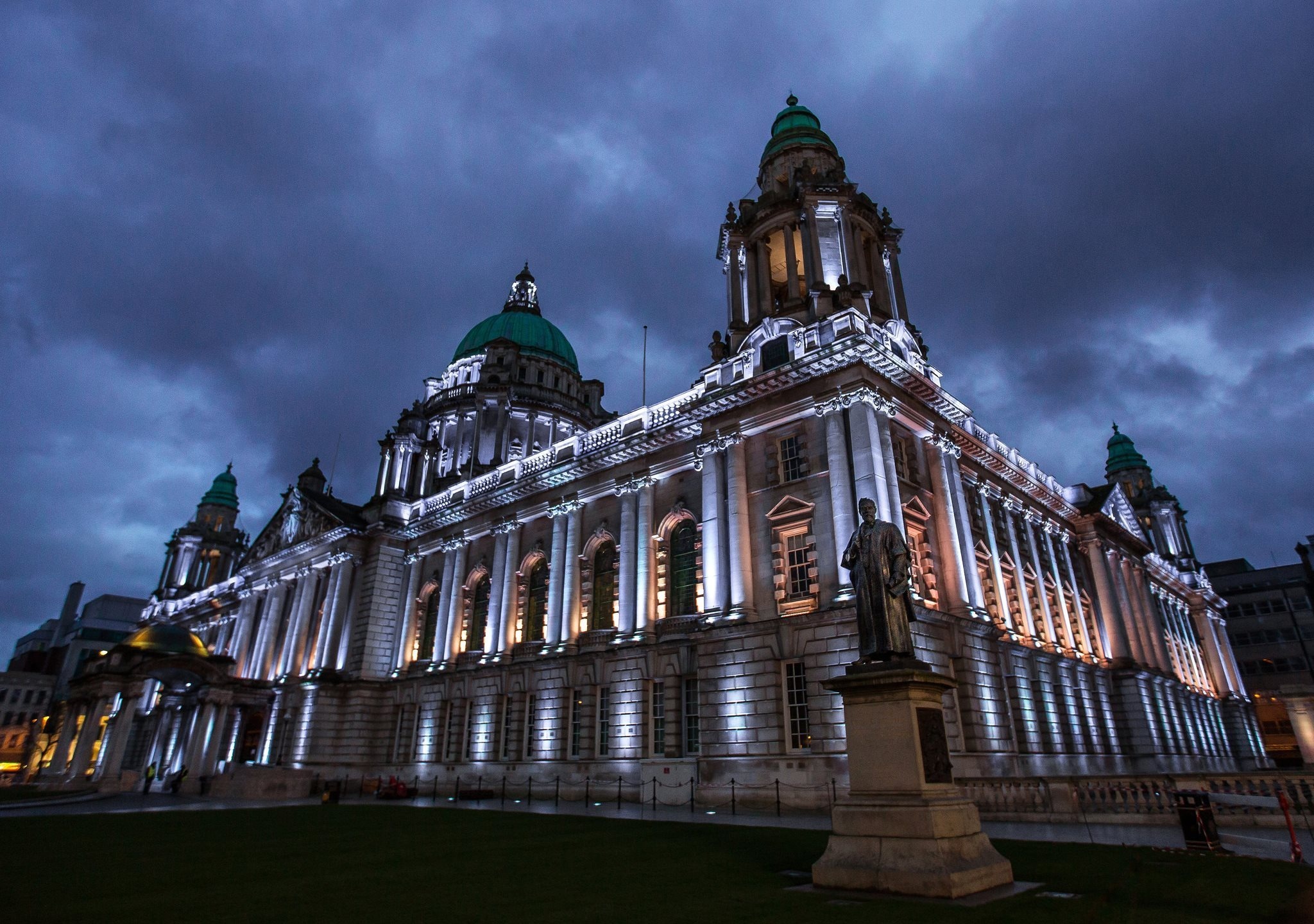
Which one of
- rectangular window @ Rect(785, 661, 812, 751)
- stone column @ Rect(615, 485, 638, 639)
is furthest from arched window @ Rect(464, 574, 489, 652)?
rectangular window @ Rect(785, 661, 812, 751)

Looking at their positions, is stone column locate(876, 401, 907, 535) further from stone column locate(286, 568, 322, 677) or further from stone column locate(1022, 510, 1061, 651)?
stone column locate(286, 568, 322, 677)

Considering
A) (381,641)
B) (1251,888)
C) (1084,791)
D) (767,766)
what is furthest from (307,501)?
(1251,888)

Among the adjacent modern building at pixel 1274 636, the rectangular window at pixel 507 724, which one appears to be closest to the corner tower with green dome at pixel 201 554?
the rectangular window at pixel 507 724

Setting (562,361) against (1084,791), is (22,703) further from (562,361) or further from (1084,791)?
(1084,791)

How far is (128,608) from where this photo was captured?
369ft

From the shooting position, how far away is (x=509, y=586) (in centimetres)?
3903

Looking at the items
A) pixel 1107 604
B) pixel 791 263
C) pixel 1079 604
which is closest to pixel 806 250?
pixel 791 263

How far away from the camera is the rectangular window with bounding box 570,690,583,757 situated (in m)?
32.1

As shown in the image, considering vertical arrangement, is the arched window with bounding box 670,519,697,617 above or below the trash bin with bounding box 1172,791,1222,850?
above

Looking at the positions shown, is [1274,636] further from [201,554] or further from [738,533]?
[201,554]

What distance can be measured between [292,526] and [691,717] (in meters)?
38.0

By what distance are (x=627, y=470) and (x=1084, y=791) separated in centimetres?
2208

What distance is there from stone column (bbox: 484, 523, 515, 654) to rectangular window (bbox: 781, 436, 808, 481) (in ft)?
56.6

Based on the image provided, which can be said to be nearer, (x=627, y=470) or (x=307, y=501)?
(x=627, y=470)
